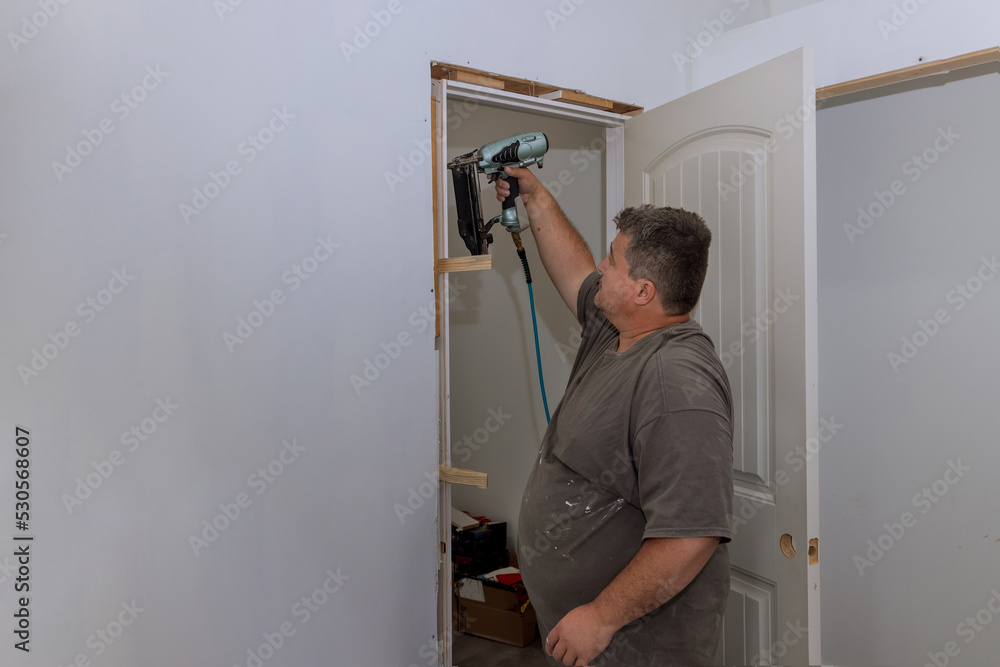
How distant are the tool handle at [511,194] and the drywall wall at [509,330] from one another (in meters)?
0.83

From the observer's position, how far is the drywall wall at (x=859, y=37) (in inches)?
68.7

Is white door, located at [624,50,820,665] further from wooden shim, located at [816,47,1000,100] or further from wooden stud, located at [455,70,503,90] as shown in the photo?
wooden stud, located at [455,70,503,90]

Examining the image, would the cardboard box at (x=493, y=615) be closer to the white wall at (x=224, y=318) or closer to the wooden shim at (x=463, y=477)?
the white wall at (x=224, y=318)

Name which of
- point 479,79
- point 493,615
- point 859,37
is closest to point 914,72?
point 859,37

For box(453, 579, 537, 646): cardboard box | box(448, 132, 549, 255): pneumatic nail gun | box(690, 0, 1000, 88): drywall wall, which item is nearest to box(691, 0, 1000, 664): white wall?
box(690, 0, 1000, 88): drywall wall

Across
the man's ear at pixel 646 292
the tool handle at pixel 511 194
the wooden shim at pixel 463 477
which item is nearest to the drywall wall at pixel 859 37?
the tool handle at pixel 511 194

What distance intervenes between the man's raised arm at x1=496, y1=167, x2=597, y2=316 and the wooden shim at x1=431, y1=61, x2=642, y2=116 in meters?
0.29

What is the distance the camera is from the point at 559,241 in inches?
69.9

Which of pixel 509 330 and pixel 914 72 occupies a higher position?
pixel 914 72

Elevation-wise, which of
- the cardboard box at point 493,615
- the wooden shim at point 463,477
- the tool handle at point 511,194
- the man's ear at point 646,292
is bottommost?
the cardboard box at point 493,615

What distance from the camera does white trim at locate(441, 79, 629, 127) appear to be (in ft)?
5.82

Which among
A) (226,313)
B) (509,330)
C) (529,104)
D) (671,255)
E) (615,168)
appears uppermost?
(529,104)

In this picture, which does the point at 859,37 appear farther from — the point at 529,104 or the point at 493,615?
the point at 493,615

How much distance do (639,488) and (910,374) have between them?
143 cm
